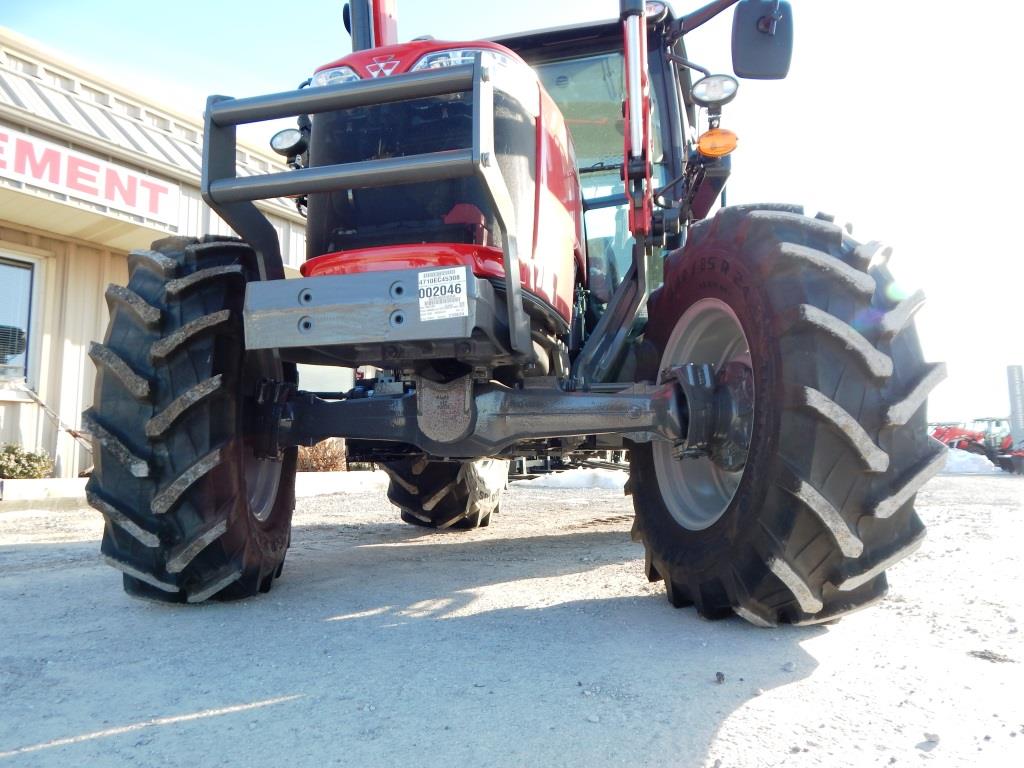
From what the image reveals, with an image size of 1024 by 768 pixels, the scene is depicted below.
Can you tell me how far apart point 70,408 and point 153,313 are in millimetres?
8964

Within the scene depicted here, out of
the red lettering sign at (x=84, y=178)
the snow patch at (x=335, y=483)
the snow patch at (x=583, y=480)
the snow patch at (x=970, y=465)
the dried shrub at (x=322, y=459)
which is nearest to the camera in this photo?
the red lettering sign at (x=84, y=178)

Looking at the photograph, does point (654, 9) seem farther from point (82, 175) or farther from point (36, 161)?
point (82, 175)

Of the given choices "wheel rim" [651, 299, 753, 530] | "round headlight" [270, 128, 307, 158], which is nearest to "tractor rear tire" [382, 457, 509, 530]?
"wheel rim" [651, 299, 753, 530]

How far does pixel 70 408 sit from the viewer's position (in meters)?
10.4

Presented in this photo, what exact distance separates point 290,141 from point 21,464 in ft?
26.4

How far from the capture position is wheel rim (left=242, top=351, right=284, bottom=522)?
3.07 meters

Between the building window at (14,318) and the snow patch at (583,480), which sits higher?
the building window at (14,318)

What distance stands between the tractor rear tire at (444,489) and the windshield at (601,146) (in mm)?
1549

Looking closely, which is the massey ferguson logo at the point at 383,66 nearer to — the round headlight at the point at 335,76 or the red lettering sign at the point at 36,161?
the round headlight at the point at 335,76

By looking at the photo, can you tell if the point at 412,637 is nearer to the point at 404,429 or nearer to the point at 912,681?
the point at 404,429

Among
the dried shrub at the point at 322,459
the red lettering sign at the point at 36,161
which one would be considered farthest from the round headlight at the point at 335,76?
the dried shrub at the point at 322,459

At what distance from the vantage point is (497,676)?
2.09 m

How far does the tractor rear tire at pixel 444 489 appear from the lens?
16.9 ft

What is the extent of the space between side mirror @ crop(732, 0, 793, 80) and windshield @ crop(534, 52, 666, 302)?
143cm
